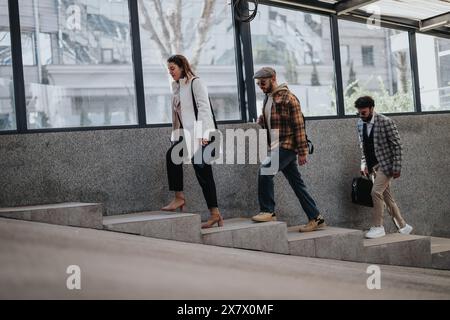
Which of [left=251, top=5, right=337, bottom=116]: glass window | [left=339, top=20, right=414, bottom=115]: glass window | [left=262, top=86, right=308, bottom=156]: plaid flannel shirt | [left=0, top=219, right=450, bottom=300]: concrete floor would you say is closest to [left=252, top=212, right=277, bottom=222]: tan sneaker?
[left=262, top=86, right=308, bottom=156]: plaid flannel shirt

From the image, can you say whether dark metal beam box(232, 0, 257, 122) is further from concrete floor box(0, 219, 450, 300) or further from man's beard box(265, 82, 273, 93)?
concrete floor box(0, 219, 450, 300)

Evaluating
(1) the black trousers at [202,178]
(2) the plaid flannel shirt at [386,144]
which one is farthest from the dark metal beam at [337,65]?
(1) the black trousers at [202,178]

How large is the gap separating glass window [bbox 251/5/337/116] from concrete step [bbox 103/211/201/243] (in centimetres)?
210

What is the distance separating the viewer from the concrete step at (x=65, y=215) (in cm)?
407

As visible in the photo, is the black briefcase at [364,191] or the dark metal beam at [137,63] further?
the black briefcase at [364,191]

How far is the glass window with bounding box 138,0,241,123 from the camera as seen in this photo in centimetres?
561

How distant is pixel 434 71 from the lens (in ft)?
25.5

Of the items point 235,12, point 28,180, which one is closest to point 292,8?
point 235,12

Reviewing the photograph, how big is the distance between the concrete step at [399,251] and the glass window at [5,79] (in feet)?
11.3

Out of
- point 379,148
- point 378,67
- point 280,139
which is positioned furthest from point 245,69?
point 378,67

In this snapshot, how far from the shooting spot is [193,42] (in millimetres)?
5805

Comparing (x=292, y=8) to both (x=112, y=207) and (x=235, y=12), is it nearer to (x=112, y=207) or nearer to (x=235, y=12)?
(x=235, y=12)

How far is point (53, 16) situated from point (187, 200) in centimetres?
211

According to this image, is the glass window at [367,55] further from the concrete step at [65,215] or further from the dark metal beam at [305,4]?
the concrete step at [65,215]
